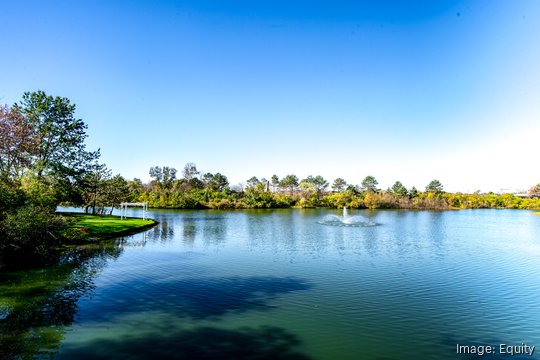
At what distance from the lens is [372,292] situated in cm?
1360

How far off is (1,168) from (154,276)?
64.1 feet

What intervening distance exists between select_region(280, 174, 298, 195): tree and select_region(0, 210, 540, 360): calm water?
101085mm

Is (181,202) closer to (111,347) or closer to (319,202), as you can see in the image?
(319,202)

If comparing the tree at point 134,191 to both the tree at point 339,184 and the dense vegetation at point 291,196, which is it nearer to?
the dense vegetation at point 291,196

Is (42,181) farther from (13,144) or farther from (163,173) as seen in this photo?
(163,173)

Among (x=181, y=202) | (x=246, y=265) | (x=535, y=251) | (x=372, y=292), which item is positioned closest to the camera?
(x=372, y=292)

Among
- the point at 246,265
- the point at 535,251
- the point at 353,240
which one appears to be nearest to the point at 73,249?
the point at 246,265

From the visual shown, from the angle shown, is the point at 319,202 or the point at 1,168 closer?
the point at 1,168

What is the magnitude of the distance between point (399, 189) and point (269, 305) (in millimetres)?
109198

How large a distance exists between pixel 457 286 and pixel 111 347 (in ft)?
46.3

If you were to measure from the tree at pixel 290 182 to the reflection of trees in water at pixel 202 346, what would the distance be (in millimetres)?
114052

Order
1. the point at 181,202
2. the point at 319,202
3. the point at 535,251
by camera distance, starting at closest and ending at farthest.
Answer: the point at 535,251 → the point at 181,202 → the point at 319,202

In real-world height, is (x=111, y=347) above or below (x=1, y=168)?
below

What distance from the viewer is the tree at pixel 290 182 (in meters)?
123
